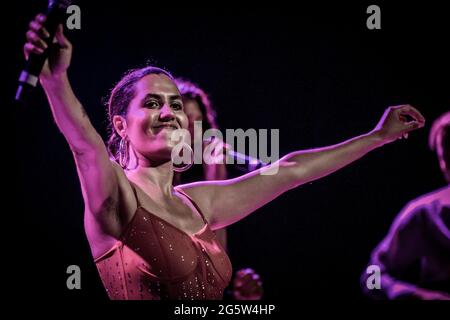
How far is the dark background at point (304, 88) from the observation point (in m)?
2.86

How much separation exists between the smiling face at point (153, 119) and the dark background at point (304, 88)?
2.88ft

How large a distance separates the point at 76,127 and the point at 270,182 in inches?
36.4

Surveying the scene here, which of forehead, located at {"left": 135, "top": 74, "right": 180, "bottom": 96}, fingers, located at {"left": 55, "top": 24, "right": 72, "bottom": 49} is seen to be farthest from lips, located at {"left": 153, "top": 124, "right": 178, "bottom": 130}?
fingers, located at {"left": 55, "top": 24, "right": 72, "bottom": 49}

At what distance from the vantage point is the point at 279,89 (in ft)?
9.91

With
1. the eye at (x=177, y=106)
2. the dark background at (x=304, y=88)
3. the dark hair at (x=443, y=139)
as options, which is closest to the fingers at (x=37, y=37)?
the eye at (x=177, y=106)

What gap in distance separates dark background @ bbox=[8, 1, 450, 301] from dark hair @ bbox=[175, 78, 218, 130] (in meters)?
0.09

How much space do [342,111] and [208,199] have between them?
1.31 m

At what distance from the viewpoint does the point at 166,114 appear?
1.90 metres

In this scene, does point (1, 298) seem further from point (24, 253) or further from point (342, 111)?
point (342, 111)

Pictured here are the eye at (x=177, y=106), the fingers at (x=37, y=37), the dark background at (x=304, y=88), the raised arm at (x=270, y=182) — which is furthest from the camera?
the dark background at (x=304, y=88)

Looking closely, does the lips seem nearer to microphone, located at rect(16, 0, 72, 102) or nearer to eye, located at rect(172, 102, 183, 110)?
eye, located at rect(172, 102, 183, 110)

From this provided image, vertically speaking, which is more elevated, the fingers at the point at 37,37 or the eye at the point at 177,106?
the fingers at the point at 37,37

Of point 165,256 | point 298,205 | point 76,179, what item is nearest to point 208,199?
point 165,256

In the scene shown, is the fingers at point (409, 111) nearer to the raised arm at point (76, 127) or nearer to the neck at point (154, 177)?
the neck at point (154, 177)
